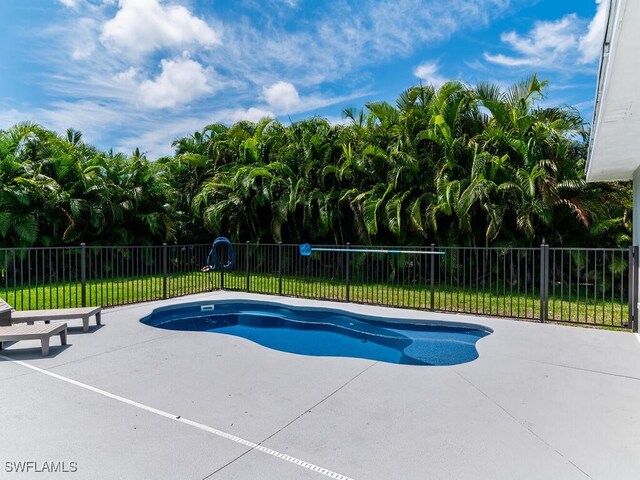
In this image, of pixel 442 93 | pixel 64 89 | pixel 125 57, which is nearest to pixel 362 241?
pixel 442 93

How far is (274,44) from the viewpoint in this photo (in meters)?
11.7

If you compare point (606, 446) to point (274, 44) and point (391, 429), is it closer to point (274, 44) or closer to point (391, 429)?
point (391, 429)

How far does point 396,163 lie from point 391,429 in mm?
7885

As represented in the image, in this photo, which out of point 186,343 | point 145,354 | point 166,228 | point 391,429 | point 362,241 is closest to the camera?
Answer: point 391,429

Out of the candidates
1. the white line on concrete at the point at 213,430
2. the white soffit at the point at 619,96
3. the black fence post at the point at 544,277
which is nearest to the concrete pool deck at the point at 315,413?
the white line on concrete at the point at 213,430

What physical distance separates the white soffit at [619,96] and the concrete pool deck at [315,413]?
2.45 metres

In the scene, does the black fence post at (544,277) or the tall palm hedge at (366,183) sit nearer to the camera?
the black fence post at (544,277)

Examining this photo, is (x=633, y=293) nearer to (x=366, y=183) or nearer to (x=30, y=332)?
(x=366, y=183)

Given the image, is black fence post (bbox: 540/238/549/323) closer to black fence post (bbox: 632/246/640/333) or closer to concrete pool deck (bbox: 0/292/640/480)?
black fence post (bbox: 632/246/640/333)

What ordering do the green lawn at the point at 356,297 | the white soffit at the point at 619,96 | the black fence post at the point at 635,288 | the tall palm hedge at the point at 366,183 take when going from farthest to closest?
1. the tall palm hedge at the point at 366,183
2. the green lawn at the point at 356,297
3. the black fence post at the point at 635,288
4. the white soffit at the point at 619,96

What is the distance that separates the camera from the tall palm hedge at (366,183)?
8742 millimetres

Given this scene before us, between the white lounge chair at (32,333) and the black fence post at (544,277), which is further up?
the black fence post at (544,277)

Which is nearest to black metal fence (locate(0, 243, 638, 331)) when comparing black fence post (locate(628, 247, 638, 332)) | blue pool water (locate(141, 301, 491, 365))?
black fence post (locate(628, 247, 638, 332))

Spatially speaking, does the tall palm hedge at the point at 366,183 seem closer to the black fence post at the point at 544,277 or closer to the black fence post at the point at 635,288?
the black fence post at the point at 544,277
